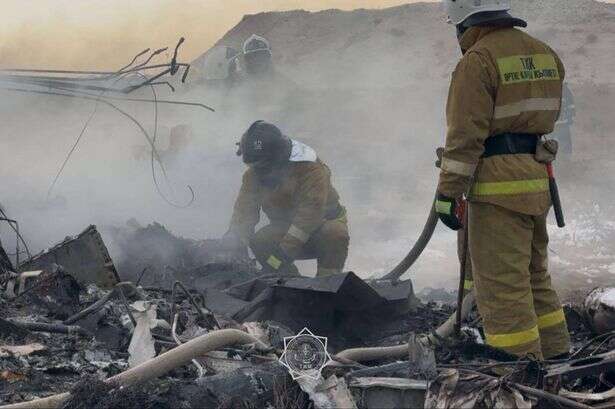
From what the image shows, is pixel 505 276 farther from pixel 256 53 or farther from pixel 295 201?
pixel 256 53

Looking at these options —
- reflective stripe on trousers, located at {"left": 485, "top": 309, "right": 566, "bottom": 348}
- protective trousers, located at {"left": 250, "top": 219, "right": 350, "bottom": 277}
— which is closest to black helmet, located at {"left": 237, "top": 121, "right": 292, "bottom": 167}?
protective trousers, located at {"left": 250, "top": 219, "right": 350, "bottom": 277}

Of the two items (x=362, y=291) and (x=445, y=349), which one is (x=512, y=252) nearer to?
(x=445, y=349)

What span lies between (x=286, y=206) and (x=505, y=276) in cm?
373

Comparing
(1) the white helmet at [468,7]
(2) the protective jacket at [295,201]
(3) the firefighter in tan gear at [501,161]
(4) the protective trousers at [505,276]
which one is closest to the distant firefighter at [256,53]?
(2) the protective jacket at [295,201]

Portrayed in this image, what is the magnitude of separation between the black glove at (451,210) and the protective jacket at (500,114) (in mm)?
45

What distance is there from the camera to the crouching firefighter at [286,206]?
6.96m

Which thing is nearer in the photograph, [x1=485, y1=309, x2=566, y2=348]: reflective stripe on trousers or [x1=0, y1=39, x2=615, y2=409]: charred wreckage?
[x1=0, y1=39, x2=615, y2=409]: charred wreckage

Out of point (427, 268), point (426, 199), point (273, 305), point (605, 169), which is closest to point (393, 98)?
point (605, 169)

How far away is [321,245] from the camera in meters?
7.18

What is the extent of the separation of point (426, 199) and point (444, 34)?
16.4 m

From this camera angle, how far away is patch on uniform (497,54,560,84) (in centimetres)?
375

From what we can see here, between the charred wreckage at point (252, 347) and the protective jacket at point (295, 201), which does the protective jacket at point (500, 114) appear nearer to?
the charred wreckage at point (252, 347)

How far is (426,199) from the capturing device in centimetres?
1276

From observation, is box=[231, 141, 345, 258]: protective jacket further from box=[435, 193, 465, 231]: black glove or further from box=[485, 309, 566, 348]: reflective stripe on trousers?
box=[485, 309, 566, 348]: reflective stripe on trousers
